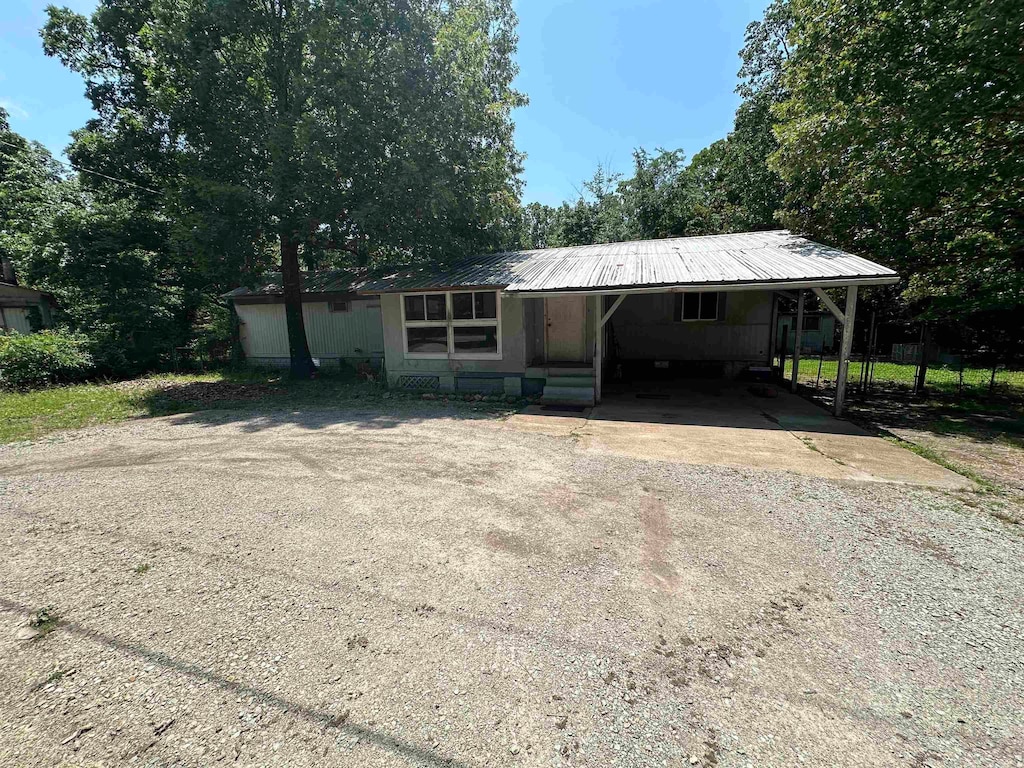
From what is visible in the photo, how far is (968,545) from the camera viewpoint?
11.3 feet

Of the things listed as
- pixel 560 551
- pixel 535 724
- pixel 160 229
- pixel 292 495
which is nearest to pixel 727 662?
pixel 535 724

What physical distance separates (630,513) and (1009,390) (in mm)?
12783

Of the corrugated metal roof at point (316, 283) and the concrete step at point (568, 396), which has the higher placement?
the corrugated metal roof at point (316, 283)

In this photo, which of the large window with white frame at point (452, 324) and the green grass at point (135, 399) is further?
the large window with white frame at point (452, 324)

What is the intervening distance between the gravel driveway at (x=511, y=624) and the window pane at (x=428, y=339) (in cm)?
592

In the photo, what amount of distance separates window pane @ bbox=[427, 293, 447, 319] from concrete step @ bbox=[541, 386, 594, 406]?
3.17 meters

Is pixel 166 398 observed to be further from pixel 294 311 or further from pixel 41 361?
pixel 41 361

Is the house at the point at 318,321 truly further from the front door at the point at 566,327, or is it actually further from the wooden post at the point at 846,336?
the wooden post at the point at 846,336

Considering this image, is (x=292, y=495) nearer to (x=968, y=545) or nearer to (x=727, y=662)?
(x=727, y=662)

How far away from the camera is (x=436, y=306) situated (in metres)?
10.3

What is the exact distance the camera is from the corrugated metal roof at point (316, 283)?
40.0ft

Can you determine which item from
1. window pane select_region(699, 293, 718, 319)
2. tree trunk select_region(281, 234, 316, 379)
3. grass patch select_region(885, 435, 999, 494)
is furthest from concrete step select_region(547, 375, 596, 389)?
tree trunk select_region(281, 234, 316, 379)

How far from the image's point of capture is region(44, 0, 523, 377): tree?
31.7 ft

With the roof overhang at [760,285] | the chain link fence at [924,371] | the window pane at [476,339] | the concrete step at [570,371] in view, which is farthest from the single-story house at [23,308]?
the chain link fence at [924,371]
